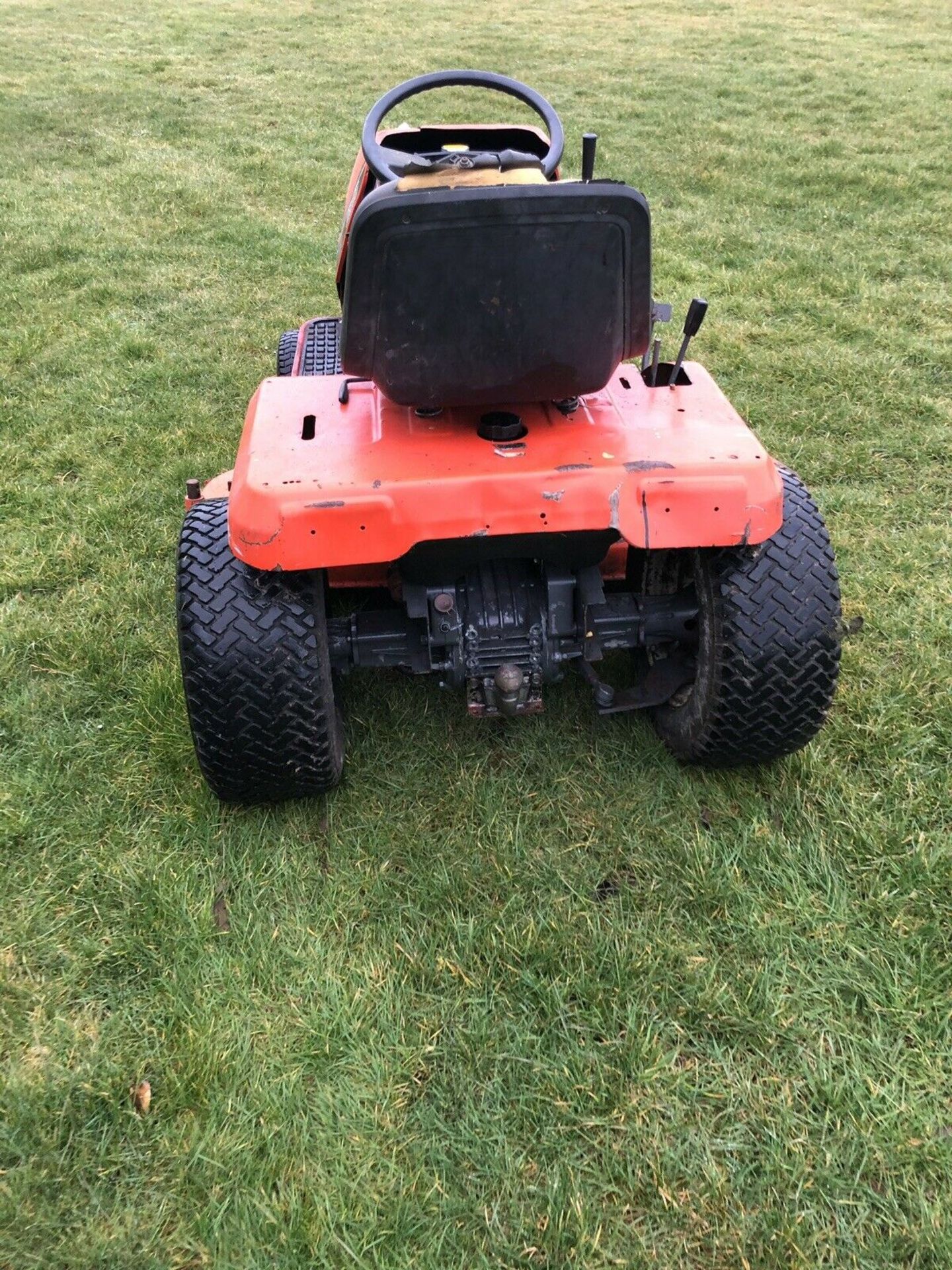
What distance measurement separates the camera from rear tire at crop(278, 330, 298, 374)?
3.80m

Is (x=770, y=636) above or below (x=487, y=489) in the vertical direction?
below

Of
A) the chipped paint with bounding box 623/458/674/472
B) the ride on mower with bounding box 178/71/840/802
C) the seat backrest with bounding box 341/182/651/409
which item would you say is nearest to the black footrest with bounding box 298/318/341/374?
the ride on mower with bounding box 178/71/840/802

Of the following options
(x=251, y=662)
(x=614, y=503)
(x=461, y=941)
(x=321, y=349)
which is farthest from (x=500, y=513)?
(x=321, y=349)

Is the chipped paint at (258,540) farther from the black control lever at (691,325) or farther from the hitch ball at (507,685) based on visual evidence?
the black control lever at (691,325)

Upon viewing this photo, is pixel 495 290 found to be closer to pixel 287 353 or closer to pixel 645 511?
pixel 645 511

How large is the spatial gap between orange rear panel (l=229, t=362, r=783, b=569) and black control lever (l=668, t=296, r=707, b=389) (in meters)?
0.25

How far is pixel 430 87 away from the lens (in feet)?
8.97

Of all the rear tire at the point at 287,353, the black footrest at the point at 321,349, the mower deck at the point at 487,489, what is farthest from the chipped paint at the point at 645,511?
the rear tire at the point at 287,353

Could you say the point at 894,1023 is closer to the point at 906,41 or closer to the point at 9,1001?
the point at 9,1001

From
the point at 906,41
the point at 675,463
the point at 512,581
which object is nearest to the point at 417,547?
the point at 512,581

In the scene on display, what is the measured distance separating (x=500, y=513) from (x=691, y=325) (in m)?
0.68

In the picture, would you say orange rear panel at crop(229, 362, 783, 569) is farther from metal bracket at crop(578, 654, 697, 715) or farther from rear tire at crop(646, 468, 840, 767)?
metal bracket at crop(578, 654, 697, 715)

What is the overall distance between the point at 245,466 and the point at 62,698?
1.14 metres

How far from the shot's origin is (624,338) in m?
1.92
